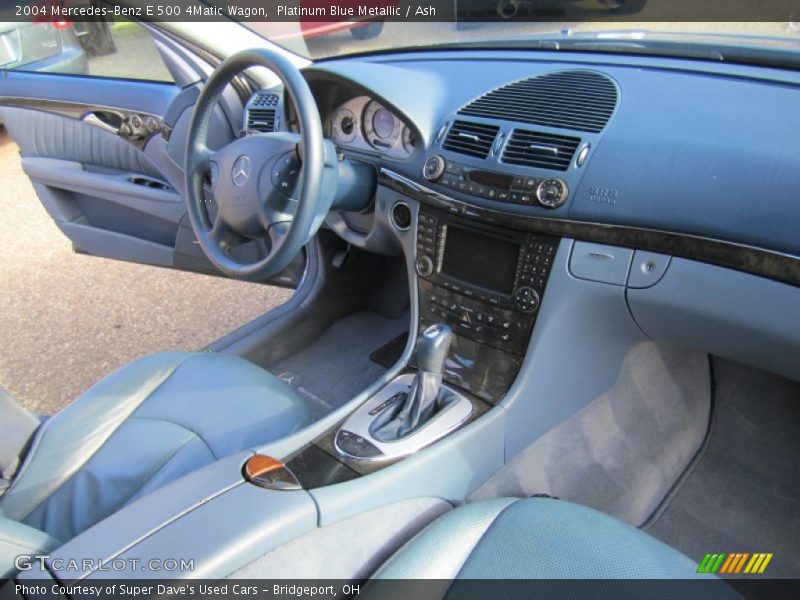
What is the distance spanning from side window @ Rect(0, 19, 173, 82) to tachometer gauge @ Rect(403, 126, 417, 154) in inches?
50.7

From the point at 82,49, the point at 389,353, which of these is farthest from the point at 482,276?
the point at 82,49

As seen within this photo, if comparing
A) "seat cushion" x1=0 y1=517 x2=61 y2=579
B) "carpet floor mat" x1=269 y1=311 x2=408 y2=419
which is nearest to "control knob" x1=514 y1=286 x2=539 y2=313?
"carpet floor mat" x1=269 y1=311 x2=408 y2=419

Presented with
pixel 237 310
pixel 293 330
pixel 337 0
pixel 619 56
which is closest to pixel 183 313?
pixel 237 310

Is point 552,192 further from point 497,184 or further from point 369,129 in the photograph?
point 369,129

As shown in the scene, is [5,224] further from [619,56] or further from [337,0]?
[619,56]

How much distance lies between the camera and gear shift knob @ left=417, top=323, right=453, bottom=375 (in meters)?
1.57

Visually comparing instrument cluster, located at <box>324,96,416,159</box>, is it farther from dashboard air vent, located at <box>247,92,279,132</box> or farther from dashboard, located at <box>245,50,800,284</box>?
dashboard air vent, located at <box>247,92,279,132</box>

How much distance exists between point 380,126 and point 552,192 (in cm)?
67

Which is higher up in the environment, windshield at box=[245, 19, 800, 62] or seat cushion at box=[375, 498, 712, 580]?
windshield at box=[245, 19, 800, 62]

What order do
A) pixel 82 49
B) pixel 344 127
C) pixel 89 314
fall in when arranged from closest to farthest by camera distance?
pixel 344 127 → pixel 89 314 → pixel 82 49

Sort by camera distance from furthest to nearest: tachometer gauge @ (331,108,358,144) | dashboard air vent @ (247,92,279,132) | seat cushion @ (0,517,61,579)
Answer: dashboard air vent @ (247,92,279,132) < tachometer gauge @ (331,108,358,144) < seat cushion @ (0,517,61,579)

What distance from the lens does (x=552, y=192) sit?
150cm

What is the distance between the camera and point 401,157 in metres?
1.87

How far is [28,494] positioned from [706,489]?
1699 mm
